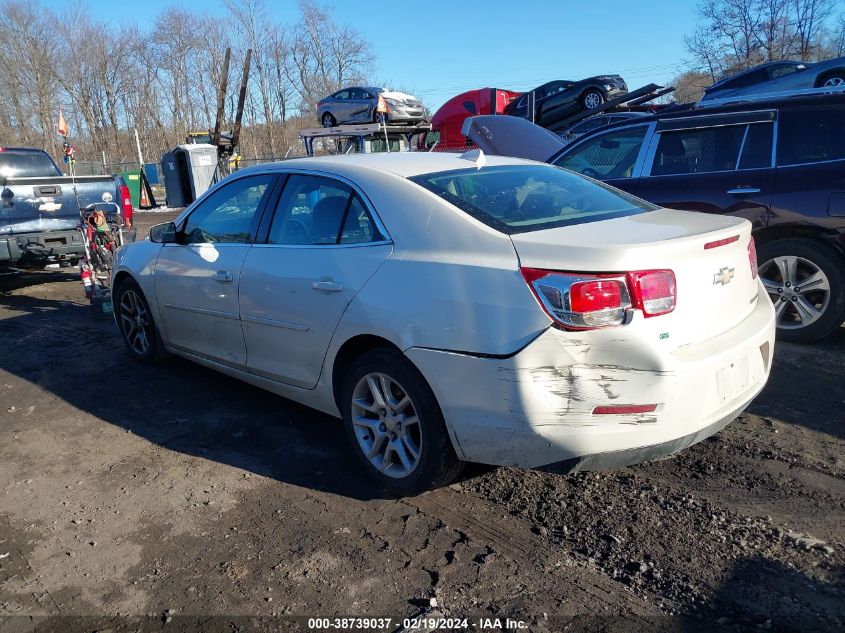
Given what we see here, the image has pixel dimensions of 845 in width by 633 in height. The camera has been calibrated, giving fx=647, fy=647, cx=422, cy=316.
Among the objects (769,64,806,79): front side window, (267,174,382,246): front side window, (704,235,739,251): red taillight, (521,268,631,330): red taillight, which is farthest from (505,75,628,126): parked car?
(521,268,631,330): red taillight

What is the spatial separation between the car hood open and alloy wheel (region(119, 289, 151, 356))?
15.0 feet

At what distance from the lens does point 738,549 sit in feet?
8.65

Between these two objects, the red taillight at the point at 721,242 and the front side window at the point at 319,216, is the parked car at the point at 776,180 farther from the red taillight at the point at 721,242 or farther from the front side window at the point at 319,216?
the front side window at the point at 319,216

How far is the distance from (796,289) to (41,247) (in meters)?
8.55

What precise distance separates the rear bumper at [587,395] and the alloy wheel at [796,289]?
8.64ft

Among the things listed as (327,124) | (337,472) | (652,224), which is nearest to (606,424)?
(652,224)

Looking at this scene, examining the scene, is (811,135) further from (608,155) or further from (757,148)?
(608,155)

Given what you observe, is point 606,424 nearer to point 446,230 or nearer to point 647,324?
point 647,324

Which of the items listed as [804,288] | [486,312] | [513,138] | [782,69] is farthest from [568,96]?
[486,312]

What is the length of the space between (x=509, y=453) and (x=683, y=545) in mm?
803

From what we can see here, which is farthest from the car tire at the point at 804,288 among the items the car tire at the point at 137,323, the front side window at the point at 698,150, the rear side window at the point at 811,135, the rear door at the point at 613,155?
the car tire at the point at 137,323

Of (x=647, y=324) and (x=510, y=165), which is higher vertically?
(x=510, y=165)

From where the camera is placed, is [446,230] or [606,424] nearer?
[606,424]

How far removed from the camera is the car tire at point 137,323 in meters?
5.21
